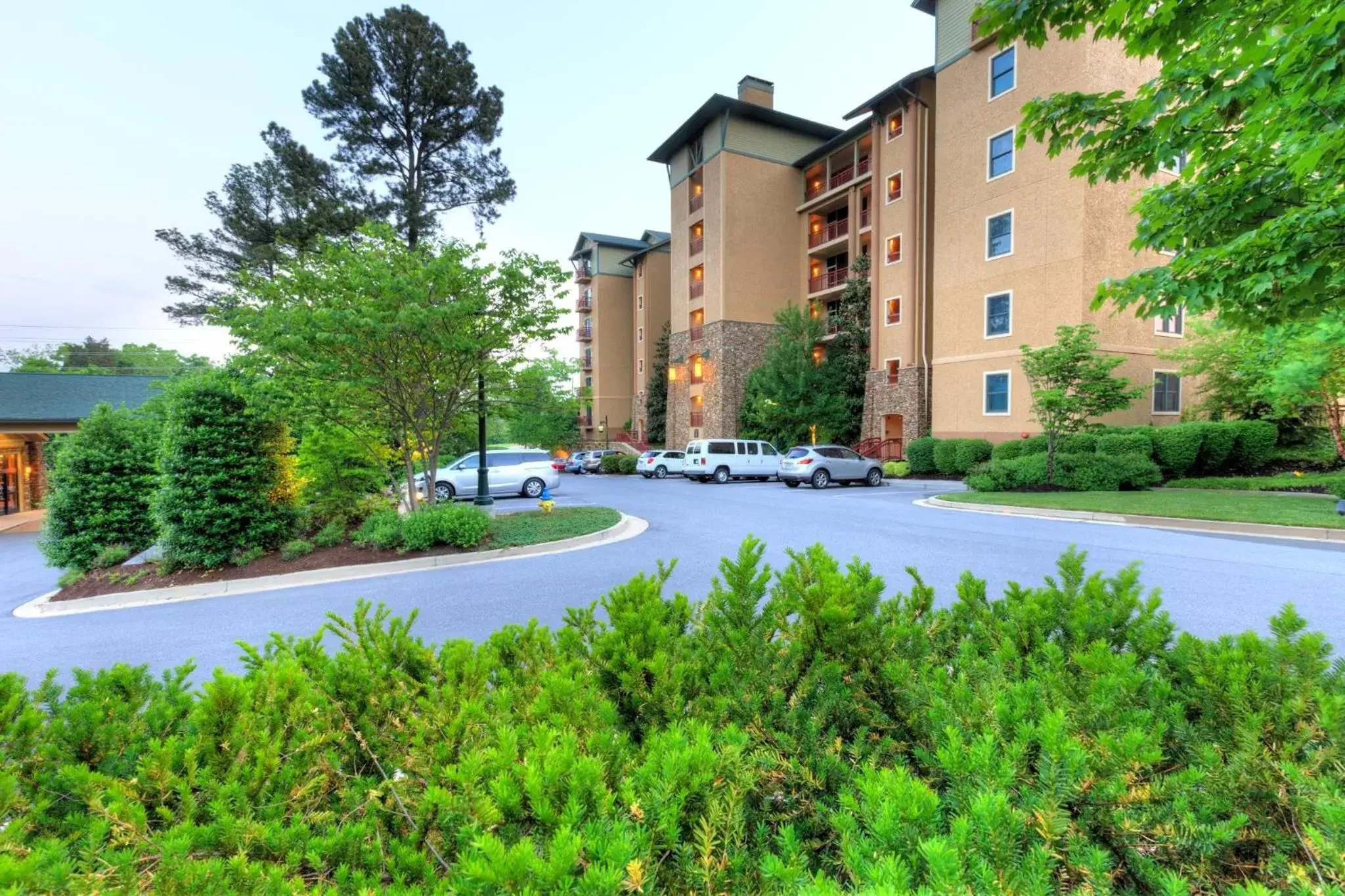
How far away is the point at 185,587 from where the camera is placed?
7473 millimetres

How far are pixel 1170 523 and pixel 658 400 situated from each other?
3250 cm

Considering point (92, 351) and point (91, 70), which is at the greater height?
point (91, 70)

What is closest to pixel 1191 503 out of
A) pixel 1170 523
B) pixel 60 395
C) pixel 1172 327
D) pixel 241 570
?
pixel 1170 523

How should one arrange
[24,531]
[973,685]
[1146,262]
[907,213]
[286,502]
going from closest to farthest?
1. [973,685]
2. [286,502]
3. [24,531]
4. [1146,262]
5. [907,213]

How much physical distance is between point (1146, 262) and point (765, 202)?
59.6 ft

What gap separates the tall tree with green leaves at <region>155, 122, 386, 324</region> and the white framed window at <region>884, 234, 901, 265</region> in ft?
69.9

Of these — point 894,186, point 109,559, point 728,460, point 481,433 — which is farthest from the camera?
point 894,186

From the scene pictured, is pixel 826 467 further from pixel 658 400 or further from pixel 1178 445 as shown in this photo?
pixel 658 400

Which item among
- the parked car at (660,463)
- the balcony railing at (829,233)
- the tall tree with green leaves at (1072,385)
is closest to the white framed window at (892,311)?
the balcony railing at (829,233)

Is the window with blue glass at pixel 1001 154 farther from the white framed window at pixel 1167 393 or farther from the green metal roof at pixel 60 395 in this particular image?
the green metal roof at pixel 60 395

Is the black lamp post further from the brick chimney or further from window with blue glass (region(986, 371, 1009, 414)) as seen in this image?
the brick chimney

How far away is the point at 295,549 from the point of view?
8570mm

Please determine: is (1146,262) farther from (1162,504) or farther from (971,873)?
(971,873)

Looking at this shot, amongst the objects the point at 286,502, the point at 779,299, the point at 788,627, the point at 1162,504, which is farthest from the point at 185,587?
the point at 779,299
